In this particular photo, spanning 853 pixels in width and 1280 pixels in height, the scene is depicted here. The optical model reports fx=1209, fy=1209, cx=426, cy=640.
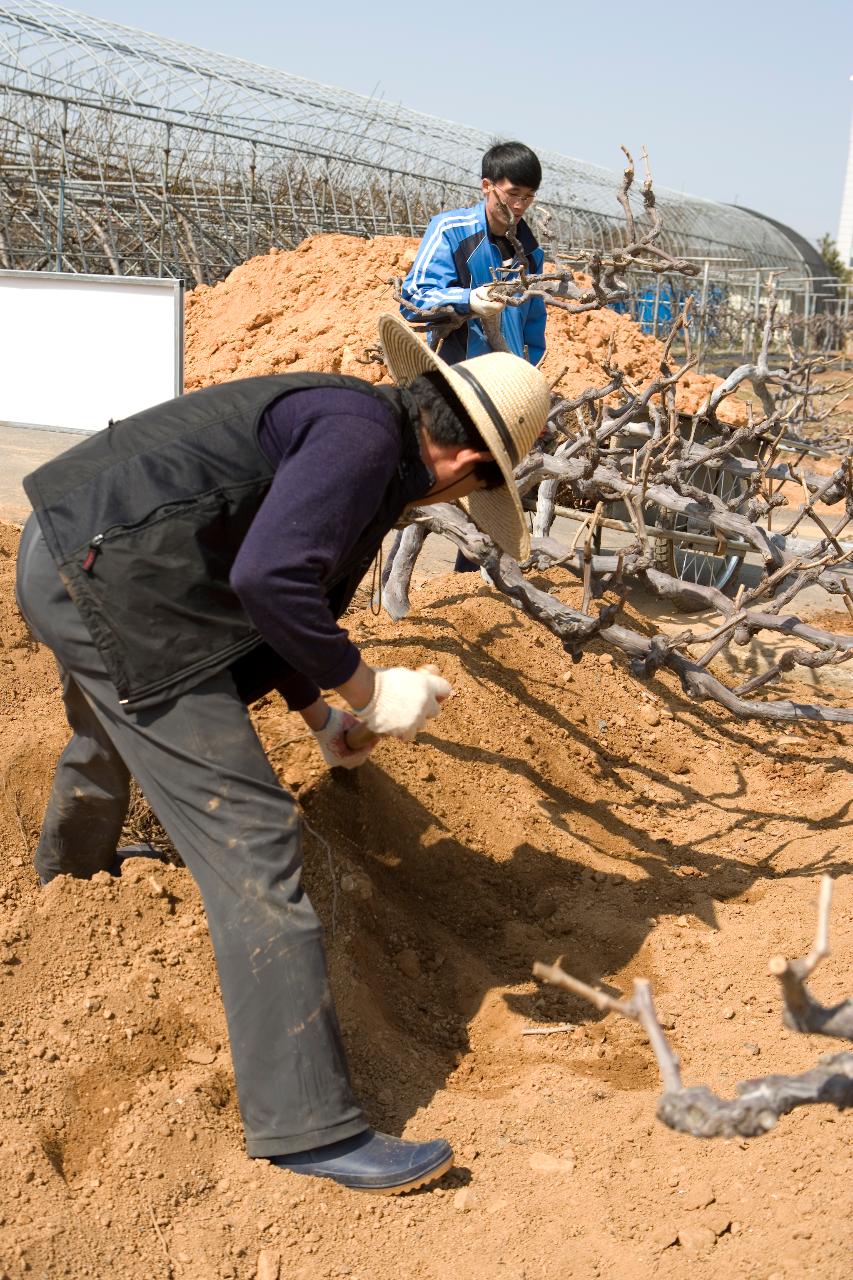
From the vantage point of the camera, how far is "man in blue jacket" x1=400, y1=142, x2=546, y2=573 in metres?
4.49

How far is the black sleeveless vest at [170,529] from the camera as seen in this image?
2.32 meters

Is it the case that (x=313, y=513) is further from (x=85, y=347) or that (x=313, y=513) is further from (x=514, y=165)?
(x=85, y=347)

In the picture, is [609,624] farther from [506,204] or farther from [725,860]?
[506,204]

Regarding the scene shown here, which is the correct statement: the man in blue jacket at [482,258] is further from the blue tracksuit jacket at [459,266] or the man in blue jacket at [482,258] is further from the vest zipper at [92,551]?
the vest zipper at [92,551]

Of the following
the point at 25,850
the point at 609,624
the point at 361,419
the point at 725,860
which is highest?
the point at 361,419

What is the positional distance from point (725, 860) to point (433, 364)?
2.21 meters

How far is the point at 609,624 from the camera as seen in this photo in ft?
12.6

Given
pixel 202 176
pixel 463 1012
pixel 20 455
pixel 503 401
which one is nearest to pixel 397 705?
pixel 503 401

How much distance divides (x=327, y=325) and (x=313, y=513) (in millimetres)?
10946

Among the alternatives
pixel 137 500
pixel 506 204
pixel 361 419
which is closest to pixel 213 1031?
pixel 137 500

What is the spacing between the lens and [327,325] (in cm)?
1263

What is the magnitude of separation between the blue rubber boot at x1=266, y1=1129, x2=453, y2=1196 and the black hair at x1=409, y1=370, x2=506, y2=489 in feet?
4.42

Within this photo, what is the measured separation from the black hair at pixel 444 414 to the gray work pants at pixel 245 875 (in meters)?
0.65

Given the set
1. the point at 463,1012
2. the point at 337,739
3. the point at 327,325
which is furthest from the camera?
the point at 327,325
